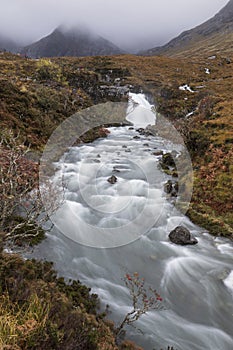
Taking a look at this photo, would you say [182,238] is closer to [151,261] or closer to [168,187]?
[151,261]

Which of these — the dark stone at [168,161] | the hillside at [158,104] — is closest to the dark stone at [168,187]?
the hillside at [158,104]

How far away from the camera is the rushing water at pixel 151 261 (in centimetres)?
803

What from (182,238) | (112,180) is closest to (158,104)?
(112,180)

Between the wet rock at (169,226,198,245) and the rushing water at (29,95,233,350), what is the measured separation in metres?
0.30

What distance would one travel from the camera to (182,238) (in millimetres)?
12234

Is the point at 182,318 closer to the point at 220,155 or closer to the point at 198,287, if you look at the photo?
the point at 198,287

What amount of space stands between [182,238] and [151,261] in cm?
204

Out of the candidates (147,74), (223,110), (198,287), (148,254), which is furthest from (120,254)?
(147,74)

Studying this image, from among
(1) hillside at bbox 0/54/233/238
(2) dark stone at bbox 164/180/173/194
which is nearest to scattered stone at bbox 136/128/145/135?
(1) hillside at bbox 0/54/233/238

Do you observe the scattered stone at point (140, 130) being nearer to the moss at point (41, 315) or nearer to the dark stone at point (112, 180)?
the dark stone at point (112, 180)

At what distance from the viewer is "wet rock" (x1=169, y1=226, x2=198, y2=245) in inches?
481

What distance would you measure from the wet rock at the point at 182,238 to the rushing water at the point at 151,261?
30 centimetres

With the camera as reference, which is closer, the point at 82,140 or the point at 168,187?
the point at 168,187

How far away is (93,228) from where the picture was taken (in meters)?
13.5
